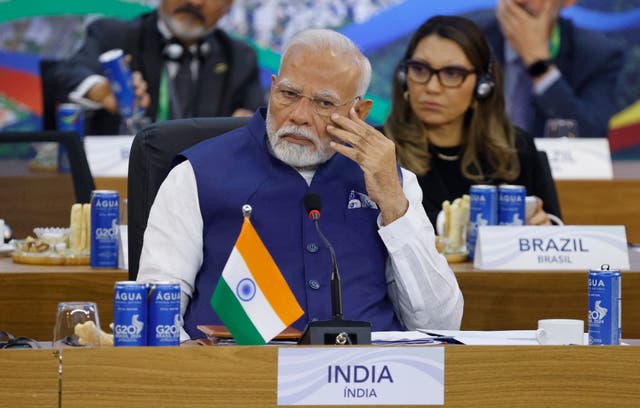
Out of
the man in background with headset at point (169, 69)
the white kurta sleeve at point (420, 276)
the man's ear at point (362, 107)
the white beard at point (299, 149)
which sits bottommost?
the white kurta sleeve at point (420, 276)

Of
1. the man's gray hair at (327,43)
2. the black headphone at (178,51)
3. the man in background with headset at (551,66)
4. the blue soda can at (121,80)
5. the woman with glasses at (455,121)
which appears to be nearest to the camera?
the man's gray hair at (327,43)

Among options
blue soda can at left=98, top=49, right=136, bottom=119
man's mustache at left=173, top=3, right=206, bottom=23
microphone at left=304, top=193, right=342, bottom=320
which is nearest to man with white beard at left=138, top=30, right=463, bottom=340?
microphone at left=304, top=193, right=342, bottom=320

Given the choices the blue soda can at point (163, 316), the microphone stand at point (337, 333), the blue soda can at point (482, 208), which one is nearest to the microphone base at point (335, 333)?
the microphone stand at point (337, 333)

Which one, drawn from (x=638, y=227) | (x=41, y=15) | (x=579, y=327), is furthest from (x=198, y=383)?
(x=41, y=15)

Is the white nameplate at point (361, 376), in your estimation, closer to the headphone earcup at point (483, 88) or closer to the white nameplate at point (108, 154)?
the headphone earcup at point (483, 88)

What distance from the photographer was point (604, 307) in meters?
2.47

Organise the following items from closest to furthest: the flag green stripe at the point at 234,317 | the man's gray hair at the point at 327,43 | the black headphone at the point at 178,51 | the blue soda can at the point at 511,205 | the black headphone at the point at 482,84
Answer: the flag green stripe at the point at 234,317 → the man's gray hair at the point at 327,43 → the blue soda can at the point at 511,205 → the black headphone at the point at 482,84 → the black headphone at the point at 178,51

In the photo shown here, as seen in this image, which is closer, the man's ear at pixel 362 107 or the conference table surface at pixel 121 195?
the man's ear at pixel 362 107

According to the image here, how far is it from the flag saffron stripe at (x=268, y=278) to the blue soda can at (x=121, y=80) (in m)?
3.05

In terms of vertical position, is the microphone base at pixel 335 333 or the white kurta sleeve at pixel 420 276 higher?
the white kurta sleeve at pixel 420 276

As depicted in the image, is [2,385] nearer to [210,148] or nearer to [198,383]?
[198,383]

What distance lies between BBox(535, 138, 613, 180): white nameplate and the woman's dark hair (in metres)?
1.00

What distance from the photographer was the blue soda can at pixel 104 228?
347cm

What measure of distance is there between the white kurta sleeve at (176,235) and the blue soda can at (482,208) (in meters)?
0.93
